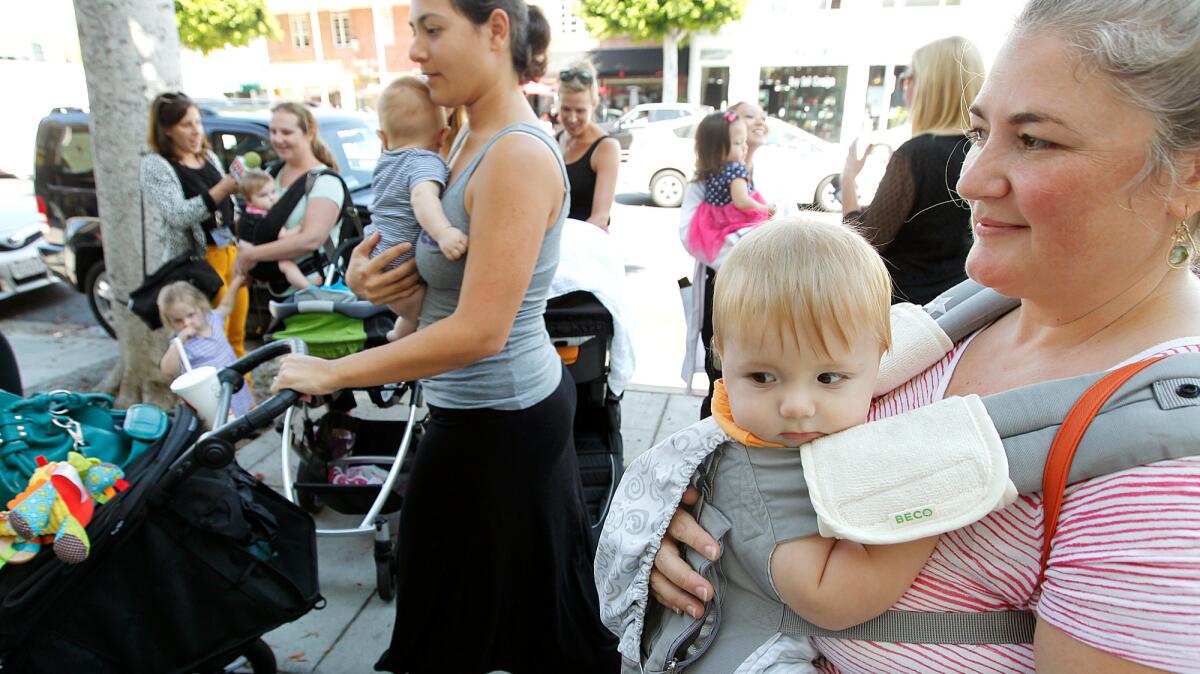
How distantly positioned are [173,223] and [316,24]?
34310mm

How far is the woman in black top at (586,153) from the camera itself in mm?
4215

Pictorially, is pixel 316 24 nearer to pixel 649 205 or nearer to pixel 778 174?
pixel 649 205

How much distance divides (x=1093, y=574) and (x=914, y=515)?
0.20 meters

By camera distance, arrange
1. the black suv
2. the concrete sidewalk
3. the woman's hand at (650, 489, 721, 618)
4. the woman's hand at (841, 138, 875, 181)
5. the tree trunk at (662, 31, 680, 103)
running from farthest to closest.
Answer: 1. the tree trunk at (662, 31, 680, 103)
2. the black suv
3. the woman's hand at (841, 138, 875, 181)
4. the concrete sidewalk
5. the woman's hand at (650, 489, 721, 618)

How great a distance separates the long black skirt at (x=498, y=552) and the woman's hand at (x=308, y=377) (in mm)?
363

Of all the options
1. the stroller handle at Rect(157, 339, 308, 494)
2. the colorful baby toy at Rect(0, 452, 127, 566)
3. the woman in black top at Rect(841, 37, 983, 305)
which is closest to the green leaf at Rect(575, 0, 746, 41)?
the woman in black top at Rect(841, 37, 983, 305)

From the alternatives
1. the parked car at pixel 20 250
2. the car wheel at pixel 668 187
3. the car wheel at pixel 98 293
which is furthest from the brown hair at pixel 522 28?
the car wheel at pixel 668 187

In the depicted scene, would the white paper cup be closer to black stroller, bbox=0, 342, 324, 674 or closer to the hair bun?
black stroller, bbox=0, 342, 324, 674

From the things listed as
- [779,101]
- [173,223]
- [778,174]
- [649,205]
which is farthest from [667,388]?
[779,101]

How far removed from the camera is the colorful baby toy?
65.5 inches

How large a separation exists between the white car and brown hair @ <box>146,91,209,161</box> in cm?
792

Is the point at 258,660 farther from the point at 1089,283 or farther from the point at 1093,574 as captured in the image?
the point at 1089,283

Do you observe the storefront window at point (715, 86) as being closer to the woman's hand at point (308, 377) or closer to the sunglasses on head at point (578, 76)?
the sunglasses on head at point (578, 76)

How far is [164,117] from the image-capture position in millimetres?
4301
